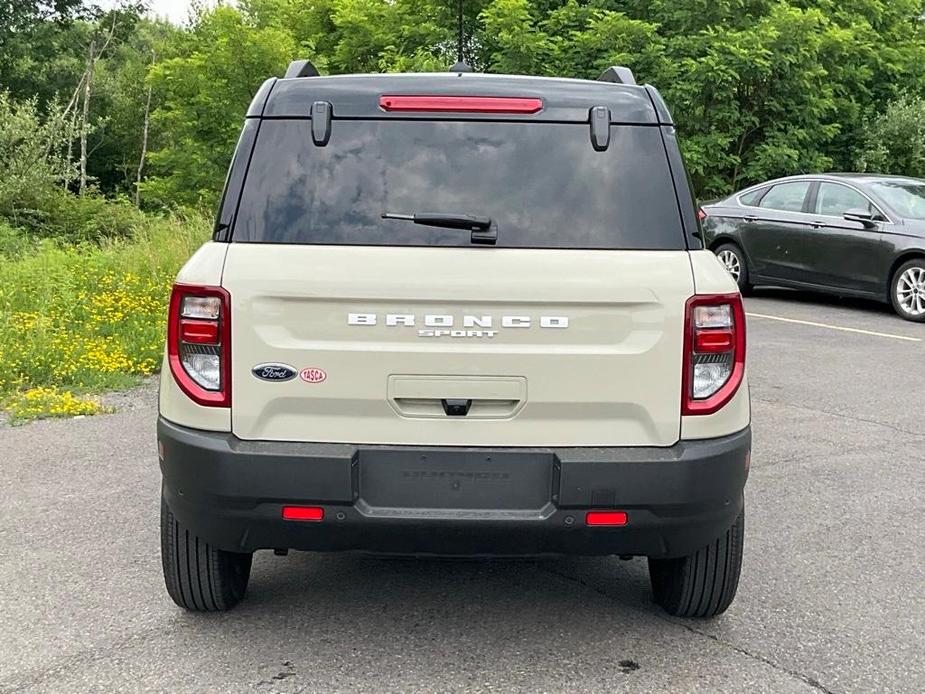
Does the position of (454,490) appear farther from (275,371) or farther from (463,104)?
(463,104)

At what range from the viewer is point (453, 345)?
2.88m

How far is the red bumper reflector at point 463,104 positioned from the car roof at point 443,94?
0.05 ft

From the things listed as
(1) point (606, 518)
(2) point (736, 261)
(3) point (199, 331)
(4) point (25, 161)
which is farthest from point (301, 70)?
(4) point (25, 161)

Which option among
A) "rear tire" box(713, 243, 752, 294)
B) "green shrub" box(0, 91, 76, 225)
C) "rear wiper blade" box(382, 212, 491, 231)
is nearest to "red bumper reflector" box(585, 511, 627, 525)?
"rear wiper blade" box(382, 212, 491, 231)

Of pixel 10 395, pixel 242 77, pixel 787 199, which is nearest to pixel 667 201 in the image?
pixel 10 395

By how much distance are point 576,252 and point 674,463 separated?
2.29ft

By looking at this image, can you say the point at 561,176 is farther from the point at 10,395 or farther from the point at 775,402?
A: the point at 10,395

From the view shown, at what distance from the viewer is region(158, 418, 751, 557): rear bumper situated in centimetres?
287

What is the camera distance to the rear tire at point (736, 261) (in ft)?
42.6

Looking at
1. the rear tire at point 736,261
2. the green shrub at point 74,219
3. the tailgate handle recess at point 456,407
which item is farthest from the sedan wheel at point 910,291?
the green shrub at point 74,219

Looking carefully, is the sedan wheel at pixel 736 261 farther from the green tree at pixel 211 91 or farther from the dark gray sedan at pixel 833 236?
the green tree at pixel 211 91

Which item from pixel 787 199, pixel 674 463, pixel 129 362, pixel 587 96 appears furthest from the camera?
pixel 787 199

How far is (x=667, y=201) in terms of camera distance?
3.04 meters

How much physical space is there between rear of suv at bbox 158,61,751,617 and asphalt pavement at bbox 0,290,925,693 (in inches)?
17.6
